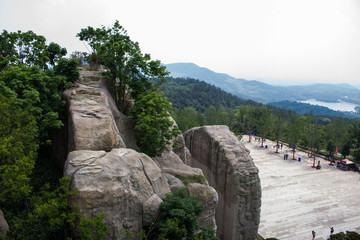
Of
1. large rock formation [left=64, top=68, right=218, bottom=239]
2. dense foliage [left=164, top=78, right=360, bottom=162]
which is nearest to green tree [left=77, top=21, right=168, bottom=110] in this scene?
large rock formation [left=64, top=68, right=218, bottom=239]

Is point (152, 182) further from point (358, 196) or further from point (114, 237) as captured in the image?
point (358, 196)

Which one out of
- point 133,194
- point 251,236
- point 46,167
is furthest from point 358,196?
point 46,167

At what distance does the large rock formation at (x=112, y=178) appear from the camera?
32.5 ft

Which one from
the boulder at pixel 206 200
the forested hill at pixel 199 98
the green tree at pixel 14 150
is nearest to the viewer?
the green tree at pixel 14 150

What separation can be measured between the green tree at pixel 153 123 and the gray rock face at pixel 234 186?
4.80 meters

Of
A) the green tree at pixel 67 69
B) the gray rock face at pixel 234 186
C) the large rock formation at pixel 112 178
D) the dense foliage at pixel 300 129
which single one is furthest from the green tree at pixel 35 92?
the dense foliage at pixel 300 129

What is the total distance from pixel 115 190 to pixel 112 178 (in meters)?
0.57

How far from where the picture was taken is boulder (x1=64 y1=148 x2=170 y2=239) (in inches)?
383

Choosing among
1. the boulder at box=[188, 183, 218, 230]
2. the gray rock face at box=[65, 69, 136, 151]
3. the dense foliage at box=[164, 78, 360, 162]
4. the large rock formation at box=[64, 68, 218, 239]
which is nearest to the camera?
the large rock formation at box=[64, 68, 218, 239]

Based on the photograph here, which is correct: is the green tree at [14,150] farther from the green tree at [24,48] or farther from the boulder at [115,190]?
the green tree at [24,48]

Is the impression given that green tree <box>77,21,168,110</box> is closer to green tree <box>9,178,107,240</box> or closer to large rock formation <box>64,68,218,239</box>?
large rock formation <box>64,68,218,239</box>

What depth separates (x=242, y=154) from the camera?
18.8m

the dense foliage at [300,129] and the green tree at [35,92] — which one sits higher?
the green tree at [35,92]

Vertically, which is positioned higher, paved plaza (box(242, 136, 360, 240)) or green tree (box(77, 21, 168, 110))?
green tree (box(77, 21, 168, 110))
